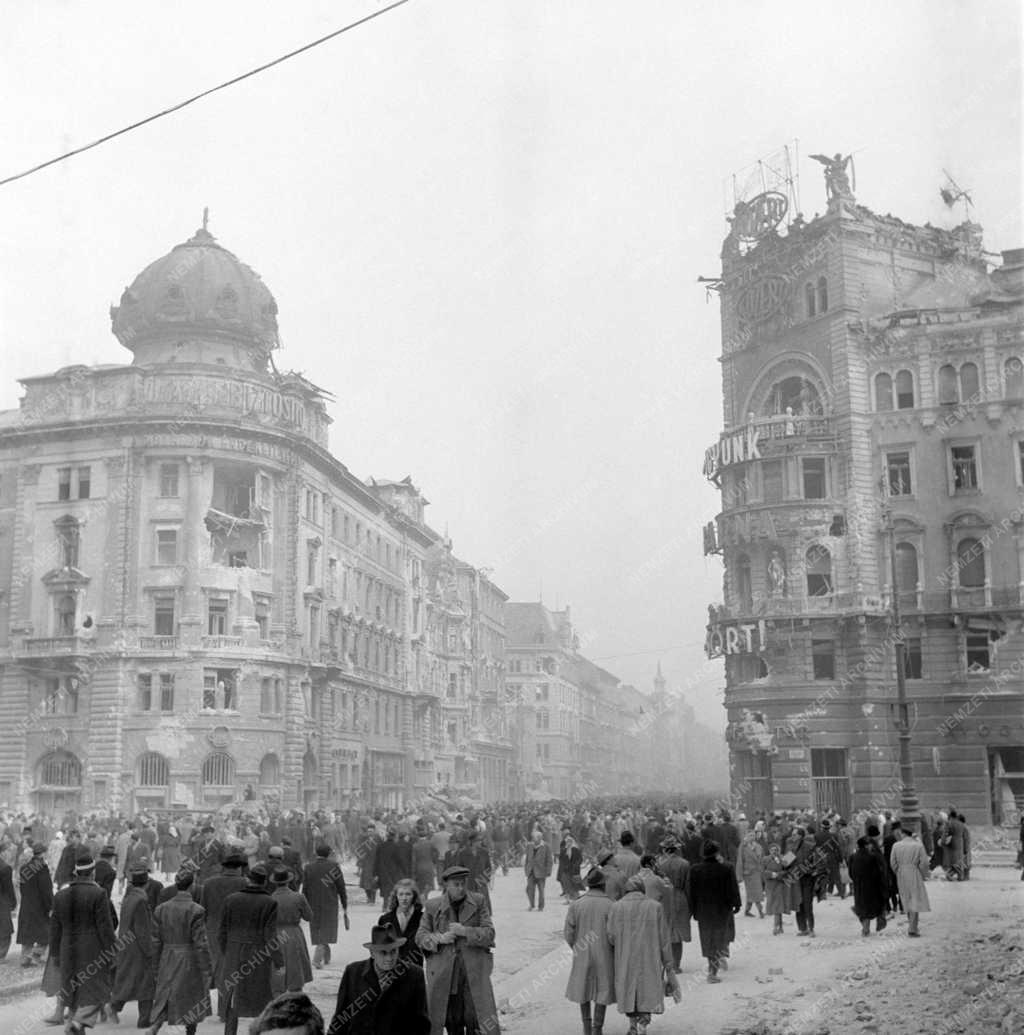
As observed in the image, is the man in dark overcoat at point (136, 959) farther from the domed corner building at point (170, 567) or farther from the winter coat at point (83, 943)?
the domed corner building at point (170, 567)

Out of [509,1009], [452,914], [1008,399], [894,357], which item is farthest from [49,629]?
[452,914]

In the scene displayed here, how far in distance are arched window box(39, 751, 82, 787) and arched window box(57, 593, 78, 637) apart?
4.96 metres

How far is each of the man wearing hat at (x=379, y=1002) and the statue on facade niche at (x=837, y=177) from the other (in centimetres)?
4784

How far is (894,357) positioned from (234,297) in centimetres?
2862

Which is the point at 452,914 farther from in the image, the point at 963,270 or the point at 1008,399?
the point at 963,270

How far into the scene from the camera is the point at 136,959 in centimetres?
1333

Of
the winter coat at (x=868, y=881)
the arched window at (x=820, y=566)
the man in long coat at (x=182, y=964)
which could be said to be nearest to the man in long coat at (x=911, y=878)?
the winter coat at (x=868, y=881)

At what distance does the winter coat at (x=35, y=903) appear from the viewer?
17.5 meters

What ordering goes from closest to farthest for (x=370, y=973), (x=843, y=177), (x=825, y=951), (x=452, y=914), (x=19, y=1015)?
(x=370, y=973)
(x=452, y=914)
(x=19, y=1015)
(x=825, y=951)
(x=843, y=177)

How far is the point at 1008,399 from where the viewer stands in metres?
47.7

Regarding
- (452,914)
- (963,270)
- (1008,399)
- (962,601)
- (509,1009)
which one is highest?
(963,270)

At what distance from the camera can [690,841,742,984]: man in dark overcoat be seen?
16.2m

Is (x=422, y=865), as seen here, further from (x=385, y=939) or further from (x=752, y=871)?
(x=385, y=939)

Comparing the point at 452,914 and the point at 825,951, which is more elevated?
the point at 452,914
